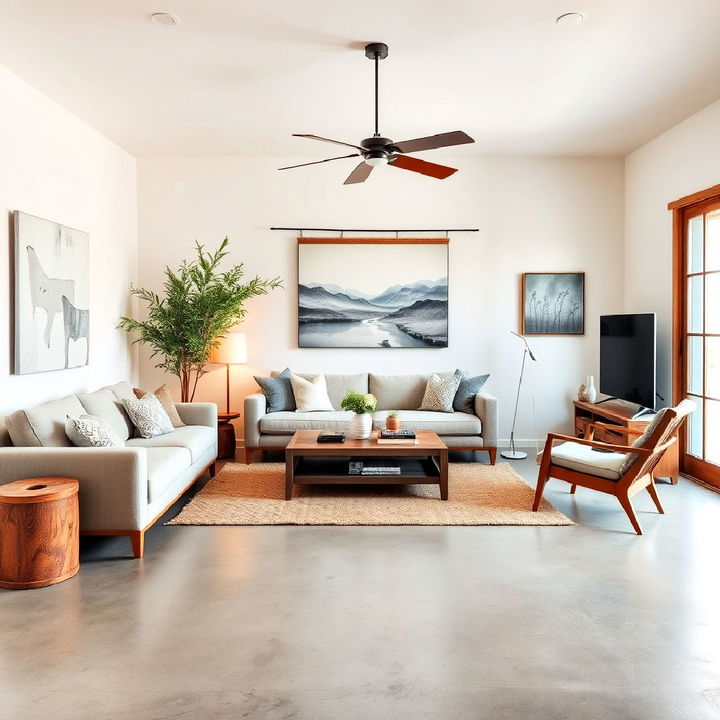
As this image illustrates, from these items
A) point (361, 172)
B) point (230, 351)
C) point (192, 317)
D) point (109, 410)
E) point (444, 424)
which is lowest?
point (444, 424)

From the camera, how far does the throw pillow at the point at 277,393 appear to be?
6066 mm

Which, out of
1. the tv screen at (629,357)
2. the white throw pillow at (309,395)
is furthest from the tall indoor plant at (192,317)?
the tv screen at (629,357)

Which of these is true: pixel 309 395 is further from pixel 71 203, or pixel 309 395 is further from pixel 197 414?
pixel 71 203

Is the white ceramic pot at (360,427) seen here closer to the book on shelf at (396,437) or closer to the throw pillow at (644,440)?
the book on shelf at (396,437)

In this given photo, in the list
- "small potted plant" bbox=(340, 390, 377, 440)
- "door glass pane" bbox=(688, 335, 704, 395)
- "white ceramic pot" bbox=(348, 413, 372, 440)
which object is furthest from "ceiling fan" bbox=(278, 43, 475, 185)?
"door glass pane" bbox=(688, 335, 704, 395)

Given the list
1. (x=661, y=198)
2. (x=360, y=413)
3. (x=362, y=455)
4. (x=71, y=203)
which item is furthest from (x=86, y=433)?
(x=661, y=198)

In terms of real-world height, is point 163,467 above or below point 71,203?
below

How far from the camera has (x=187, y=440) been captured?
4727 millimetres

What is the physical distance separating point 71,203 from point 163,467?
2.44 meters

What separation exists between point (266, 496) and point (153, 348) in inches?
104

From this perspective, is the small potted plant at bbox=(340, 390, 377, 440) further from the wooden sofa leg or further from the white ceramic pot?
the wooden sofa leg

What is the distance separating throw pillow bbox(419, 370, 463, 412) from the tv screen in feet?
4.64

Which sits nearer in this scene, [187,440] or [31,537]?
[31,537]

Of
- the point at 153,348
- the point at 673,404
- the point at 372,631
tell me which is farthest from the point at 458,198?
the point at 372,631
